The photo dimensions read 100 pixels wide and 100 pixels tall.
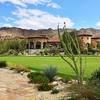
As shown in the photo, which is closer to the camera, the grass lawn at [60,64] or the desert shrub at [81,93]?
the desert shrub at [81,93]

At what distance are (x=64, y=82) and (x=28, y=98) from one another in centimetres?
397

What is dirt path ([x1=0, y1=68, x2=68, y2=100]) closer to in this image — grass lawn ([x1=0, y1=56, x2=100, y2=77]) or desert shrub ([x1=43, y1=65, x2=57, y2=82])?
desert shrub ([x1=43, y1=65, x2=57, y2=82])

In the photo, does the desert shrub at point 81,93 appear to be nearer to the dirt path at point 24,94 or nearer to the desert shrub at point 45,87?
the dirt path at point 24,94

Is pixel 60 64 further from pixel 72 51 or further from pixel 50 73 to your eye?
pixel 72 51

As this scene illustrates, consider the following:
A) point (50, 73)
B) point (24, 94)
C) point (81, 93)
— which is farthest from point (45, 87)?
point (81, 93)

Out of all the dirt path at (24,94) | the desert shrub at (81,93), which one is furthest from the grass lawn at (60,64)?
the desert shrub at (81,93)

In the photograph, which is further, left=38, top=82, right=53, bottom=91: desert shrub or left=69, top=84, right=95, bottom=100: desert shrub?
left=38, top=82, right=53, bottom=91: desert shrub

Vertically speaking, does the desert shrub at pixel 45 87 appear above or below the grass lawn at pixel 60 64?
below

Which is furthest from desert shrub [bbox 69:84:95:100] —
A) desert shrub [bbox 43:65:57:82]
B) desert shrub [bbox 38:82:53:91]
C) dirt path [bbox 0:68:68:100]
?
desert shrub [bbox 43:65:57:82]

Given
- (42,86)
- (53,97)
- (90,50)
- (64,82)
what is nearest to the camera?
(53,97)

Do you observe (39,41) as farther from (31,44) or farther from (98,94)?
(98,94)

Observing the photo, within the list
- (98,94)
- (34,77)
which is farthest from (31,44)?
(98,94)

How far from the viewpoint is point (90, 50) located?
79.9 metres

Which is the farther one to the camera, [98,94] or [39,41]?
[39,41]
